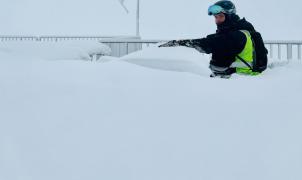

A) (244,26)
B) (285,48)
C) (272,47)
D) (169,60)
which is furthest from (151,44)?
(169,60)

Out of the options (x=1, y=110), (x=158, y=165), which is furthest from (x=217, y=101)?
(x=1, y=110)

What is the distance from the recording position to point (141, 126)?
44.3 inches

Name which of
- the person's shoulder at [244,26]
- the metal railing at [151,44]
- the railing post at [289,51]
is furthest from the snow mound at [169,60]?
the railing post at [289,51]

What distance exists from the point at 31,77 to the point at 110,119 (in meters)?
0.30

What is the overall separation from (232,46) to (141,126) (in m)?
2.01

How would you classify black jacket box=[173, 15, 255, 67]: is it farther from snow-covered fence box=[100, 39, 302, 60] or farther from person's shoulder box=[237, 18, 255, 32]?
snow-covered fence box=[100, 39, 302, 60]

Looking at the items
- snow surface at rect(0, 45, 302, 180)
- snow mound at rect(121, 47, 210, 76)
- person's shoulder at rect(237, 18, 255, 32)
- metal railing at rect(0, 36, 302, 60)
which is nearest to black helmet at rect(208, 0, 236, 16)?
person's shoulder at rect(237, 18, 255, 32)

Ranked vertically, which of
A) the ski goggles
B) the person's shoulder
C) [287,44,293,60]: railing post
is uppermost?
the ski goggles

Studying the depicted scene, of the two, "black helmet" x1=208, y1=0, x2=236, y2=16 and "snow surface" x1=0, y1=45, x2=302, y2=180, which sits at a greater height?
"black helmet" x1=208, y1=0, x2=236, y2=16

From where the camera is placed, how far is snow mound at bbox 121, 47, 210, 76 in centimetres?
231

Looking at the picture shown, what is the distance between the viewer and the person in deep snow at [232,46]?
2990 mm

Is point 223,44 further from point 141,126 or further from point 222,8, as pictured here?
point 141,126

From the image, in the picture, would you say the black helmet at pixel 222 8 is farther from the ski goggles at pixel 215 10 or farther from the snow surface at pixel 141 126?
the snow surface at pixel 141 126

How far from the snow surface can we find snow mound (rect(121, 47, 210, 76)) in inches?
35.0
